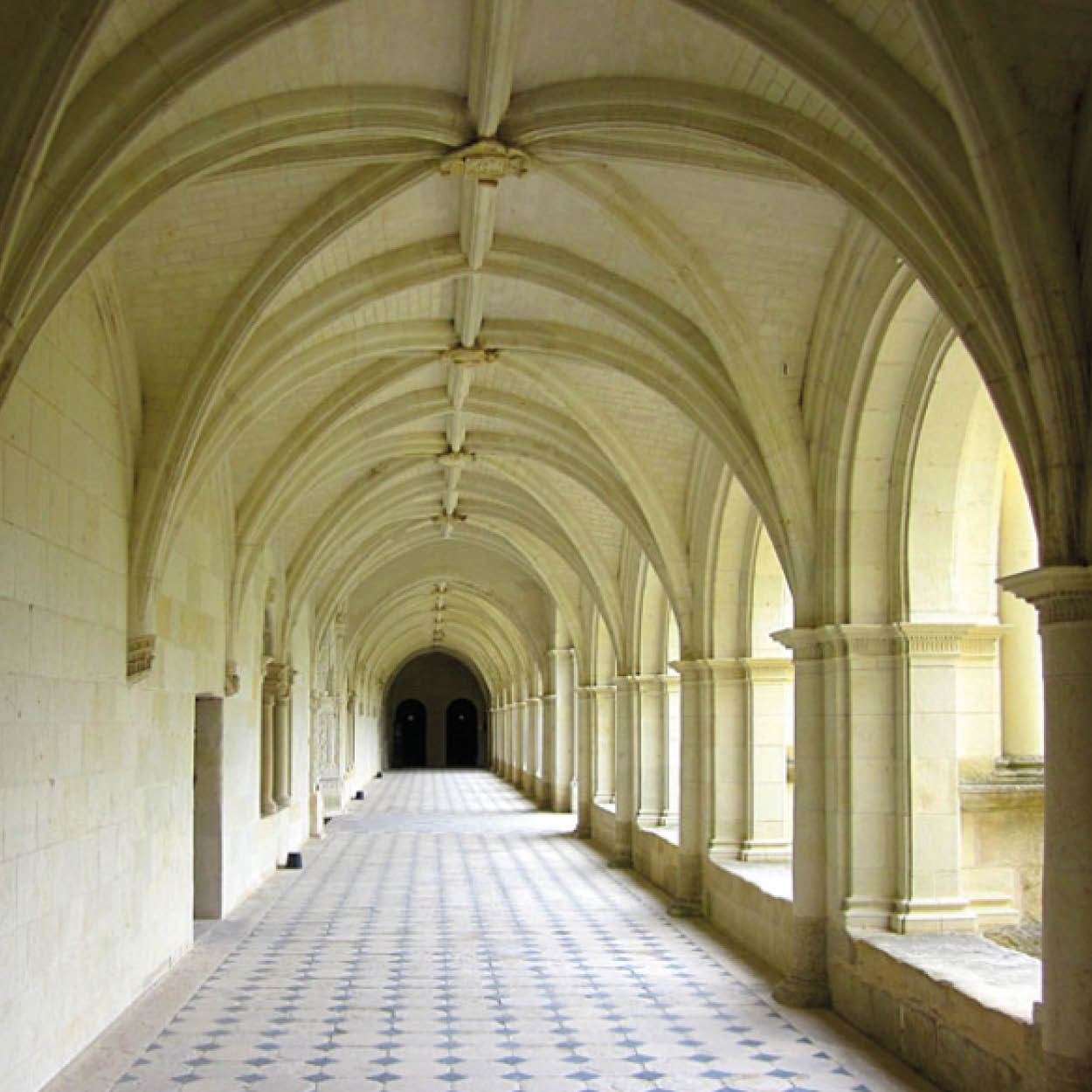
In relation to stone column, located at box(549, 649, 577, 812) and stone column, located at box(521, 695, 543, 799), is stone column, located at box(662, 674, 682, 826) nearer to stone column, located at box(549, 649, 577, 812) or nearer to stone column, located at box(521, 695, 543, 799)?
stone column, located at box(549, 649, 577, 812)

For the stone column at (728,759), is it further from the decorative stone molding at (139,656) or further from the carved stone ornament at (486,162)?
the carved stone ornament at (486,162)

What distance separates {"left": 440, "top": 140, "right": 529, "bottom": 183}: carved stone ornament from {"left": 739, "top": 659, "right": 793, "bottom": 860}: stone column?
5447 mm

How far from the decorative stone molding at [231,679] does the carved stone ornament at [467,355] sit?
3495 millimetres

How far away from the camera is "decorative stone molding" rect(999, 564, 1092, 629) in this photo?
5.39 m

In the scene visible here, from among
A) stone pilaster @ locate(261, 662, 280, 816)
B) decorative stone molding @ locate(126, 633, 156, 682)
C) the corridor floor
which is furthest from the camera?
stone pilaster @ locate(261, 662, 280, 816)

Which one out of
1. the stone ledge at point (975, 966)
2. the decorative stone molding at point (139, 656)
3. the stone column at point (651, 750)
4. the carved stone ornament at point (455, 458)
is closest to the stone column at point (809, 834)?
the stone ledge at point (975, 966)

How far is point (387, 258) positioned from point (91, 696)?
12.6ft

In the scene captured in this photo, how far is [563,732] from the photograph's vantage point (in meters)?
25.5

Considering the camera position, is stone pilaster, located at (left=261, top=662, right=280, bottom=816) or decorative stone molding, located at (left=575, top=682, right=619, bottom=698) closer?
stone pilaster, located at (left=261, top=662, right=280, bottom=816)

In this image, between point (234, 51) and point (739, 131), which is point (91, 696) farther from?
point (739, 131)

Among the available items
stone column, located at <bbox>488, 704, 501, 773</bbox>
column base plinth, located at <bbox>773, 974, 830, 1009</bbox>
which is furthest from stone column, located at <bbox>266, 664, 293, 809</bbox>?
stone column, located at <bbox>488, 704, 501, 773</bbox>

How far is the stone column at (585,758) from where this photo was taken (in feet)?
66.8

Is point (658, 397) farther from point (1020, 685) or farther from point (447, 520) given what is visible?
point (447, 520)

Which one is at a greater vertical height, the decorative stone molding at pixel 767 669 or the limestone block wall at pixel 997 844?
the decorative stone molding at pixel 767 669
